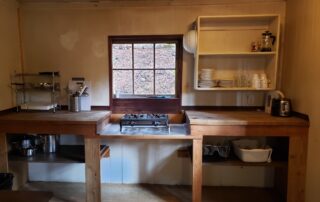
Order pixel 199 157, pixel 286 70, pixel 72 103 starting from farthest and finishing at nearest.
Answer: pixel 72 103 < pixel 286 70 < pixel 199 157

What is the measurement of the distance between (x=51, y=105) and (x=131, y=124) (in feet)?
3.24

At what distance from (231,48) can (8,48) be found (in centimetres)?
243

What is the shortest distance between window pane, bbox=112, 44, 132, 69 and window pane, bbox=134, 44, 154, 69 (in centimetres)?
7

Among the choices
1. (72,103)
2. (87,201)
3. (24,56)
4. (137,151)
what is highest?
(24,56)

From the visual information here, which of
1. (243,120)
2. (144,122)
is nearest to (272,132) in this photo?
(243,120)

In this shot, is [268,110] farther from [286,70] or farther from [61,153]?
[61,153]

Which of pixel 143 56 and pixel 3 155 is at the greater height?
pixel 143 56

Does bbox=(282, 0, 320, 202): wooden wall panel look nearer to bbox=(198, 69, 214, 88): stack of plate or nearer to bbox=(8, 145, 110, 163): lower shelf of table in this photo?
bbox=(198, 69, 214, 88): stack of plate

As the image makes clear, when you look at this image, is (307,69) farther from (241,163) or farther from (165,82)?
(165,82)

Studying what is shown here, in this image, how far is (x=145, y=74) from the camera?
9.30 feet

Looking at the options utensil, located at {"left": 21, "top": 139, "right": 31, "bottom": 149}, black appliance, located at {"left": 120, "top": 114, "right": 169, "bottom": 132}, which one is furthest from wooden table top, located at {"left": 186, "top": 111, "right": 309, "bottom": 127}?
utensil, located at {"left": 21, "top": 139, "right": 31, "bottom": 149}

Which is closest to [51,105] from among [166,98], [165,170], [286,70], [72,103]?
[72,103]

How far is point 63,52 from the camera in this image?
279 cm

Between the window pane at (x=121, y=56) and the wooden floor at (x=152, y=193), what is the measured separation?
4.66 ft
